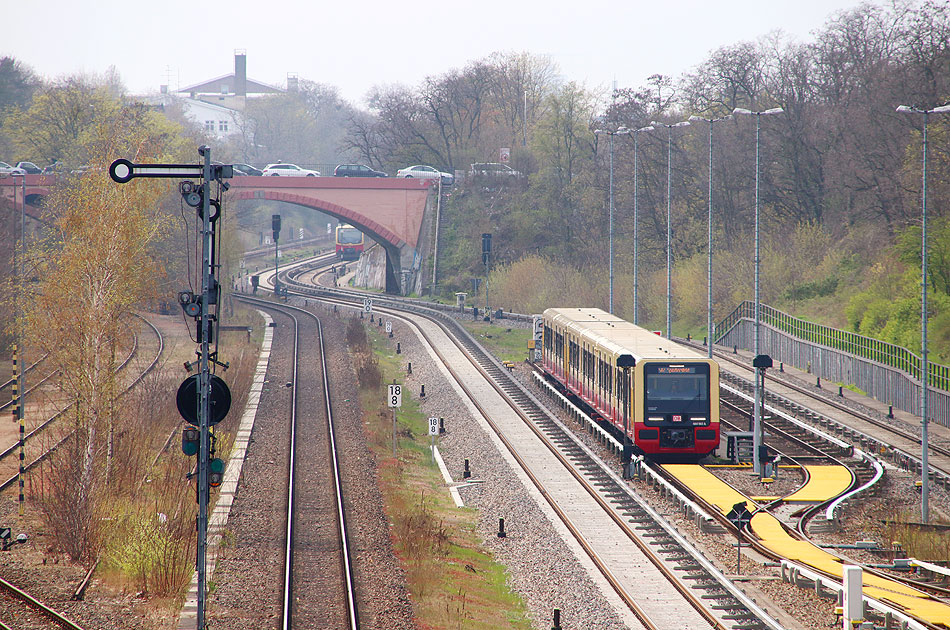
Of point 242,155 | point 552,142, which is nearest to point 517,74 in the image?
point 552,142

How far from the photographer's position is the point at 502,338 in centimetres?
5312

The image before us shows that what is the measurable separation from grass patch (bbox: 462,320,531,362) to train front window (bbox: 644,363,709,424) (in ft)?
71.1

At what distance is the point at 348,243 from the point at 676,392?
8210cm

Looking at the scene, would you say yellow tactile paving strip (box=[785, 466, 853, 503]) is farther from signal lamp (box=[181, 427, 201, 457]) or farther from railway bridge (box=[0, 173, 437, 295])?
railway bridge (box=[0, 173, 437, 295])

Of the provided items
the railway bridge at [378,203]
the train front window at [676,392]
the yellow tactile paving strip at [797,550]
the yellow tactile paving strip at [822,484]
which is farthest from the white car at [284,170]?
the yellow tactile paving strip at [822,484]

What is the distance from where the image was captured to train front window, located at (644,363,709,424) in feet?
81.5

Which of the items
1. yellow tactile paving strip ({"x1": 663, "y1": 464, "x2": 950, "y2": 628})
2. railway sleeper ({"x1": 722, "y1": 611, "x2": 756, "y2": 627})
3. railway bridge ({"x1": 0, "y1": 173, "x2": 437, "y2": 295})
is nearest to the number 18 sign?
yellow tactile paving strip ({"x1": 663, "y1": 464, "x2": 950, "y2": 628})

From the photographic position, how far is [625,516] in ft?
69.6

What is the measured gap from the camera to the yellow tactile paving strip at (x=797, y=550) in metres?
14.9

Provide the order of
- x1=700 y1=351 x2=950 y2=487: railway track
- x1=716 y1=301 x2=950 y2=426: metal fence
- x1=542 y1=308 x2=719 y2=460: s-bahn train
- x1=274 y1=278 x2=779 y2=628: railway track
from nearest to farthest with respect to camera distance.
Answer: x1=274 y1=278 x2=779 y2=628: railway track < x1=542 y1=308 x2=719 y2=460: s-bahn train < x1=700 y1=351 x2=950 y2=487: railway track < x1=716 y1=301 x2=950 y2=426: metal fence

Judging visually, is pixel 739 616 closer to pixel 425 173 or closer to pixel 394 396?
pixel 394 396

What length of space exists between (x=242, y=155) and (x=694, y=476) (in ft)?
413

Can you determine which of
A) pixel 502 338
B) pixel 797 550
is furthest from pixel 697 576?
pixel 502 338

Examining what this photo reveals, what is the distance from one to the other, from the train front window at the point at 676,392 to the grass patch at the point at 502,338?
21657 mm
